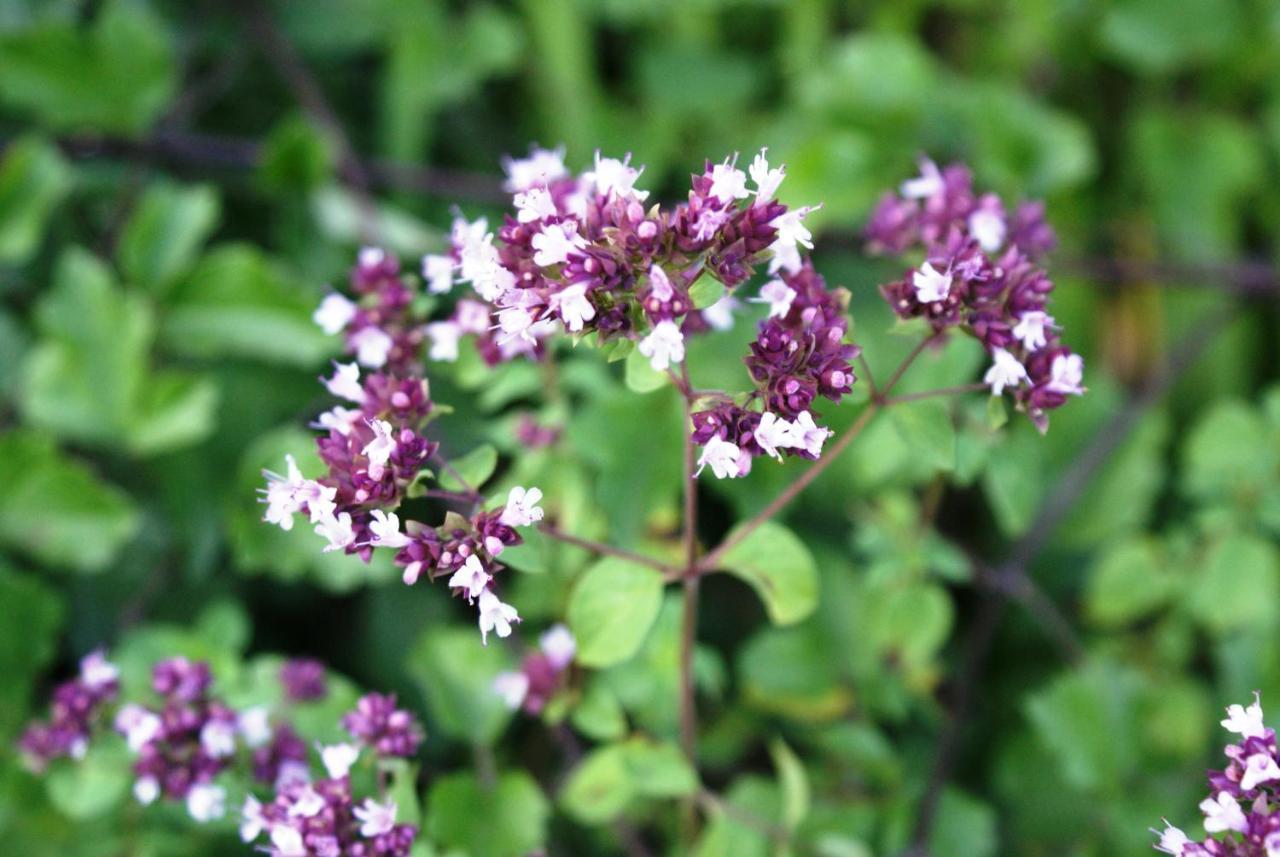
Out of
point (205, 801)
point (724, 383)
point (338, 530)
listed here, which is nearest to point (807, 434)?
point (338, 530)

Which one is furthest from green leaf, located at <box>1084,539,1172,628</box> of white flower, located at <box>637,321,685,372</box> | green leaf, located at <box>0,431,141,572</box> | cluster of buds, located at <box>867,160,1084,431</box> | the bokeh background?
green leaf, located at <box>0,431,141,572</box>

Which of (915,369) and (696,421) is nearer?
(696,421)

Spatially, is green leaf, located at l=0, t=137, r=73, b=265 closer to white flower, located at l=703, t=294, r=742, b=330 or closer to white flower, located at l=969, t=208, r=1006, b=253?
white flower, located at l=703, t=294, r=742, b=330

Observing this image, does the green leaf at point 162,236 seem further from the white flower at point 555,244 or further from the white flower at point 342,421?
the white flower at point 555,244

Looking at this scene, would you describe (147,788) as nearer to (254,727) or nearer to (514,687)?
(254,727)

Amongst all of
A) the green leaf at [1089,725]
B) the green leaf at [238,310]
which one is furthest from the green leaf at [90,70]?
the green leaf at [1089,725]

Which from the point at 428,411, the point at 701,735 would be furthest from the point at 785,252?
the point at 701,735

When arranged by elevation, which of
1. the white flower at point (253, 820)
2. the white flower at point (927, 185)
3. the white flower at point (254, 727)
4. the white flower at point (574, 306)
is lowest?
the white flower at point (253, 820)

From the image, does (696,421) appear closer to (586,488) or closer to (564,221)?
(564,221)
